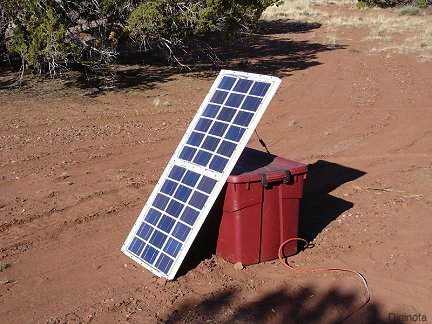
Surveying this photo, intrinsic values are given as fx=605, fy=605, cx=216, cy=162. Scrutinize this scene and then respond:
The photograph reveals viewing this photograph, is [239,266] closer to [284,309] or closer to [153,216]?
[284,309]

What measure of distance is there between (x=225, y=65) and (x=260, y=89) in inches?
511

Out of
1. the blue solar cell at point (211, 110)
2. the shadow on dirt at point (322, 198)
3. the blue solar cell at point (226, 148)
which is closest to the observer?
the blue solar cell at point (226, 148)

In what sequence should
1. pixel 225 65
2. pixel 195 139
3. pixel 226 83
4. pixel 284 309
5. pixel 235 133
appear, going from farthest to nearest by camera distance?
pixel 225 65, pixel 226 83, pixel 195 139, pixel 235 133, pixel 284 309

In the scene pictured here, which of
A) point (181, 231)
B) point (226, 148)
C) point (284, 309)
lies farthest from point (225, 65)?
point (284, 309)

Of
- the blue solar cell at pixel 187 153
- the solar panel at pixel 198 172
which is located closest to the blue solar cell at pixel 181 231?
the solar panel at pixel 198 172

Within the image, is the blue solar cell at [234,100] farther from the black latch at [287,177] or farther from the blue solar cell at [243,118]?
the black latch at [287,177]

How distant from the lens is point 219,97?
654 cm

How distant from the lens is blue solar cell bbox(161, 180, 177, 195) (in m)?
6.21

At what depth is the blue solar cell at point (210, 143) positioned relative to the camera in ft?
19.9

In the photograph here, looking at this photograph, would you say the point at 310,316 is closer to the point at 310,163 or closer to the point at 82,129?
the point at 310,163

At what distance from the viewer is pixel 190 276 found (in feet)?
19.6

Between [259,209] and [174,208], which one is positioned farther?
[174,208]

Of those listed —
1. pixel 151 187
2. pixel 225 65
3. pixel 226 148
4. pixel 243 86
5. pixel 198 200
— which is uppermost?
pixel 243 86

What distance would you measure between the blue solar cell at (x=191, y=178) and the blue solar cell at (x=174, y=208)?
0.23 m
